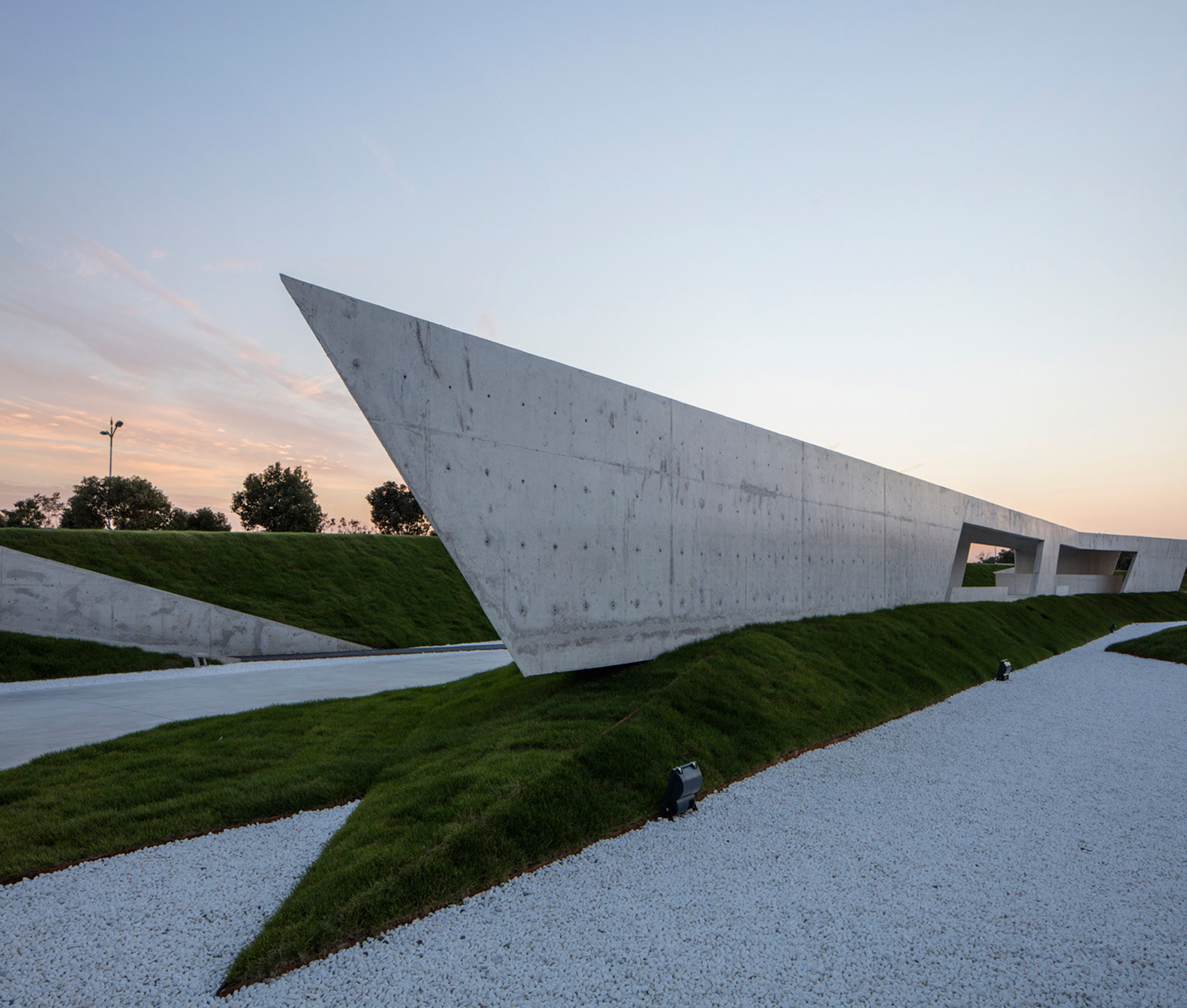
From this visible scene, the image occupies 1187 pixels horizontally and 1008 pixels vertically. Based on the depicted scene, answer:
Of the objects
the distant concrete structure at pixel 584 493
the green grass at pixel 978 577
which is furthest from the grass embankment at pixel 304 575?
the green grass at pixel 978 577

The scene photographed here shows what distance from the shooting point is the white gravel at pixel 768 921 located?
3.20m

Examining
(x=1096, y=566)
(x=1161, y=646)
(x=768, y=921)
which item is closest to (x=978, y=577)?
(x=1096, y=566)

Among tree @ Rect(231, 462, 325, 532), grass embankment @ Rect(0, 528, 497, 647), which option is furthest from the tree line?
grass embankment @ Rect(0, 528, 497, 647)

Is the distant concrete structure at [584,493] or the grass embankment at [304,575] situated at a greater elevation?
the distant concrete structure at [584,493]

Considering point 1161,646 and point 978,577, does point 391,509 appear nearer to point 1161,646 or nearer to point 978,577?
point 978,577

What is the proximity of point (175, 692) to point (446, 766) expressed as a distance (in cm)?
831

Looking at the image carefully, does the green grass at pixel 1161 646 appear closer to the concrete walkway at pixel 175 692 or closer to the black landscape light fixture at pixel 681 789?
the concrete walkway at pixel 175 692

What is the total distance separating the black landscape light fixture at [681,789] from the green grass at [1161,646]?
57.2ft

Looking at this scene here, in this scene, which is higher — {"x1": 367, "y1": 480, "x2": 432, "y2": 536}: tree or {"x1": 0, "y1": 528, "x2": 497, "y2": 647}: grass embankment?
{"x1": 367, "y1": 480, "x2": 432, "y2": 536}: tree

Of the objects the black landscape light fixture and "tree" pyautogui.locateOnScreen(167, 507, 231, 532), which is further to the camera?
"tree" pyautogui.locateOnScreen(167, 507, 231, 532)

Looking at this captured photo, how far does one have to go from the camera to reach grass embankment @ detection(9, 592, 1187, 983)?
13.6 feet

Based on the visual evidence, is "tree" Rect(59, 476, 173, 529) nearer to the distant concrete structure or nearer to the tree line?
the tree line

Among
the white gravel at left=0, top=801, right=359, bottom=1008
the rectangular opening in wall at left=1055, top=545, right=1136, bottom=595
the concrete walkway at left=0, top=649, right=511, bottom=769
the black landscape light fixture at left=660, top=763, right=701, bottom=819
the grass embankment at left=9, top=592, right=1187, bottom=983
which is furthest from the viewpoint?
the rectangular opening in wall at left=1055, top=545, right=1136, bottom=595

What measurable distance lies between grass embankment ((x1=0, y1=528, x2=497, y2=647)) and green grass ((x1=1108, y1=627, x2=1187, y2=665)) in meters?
19.5
